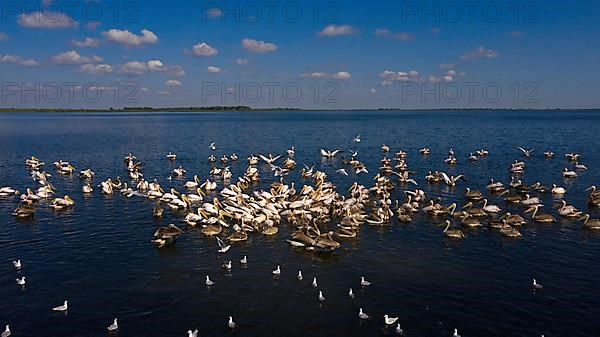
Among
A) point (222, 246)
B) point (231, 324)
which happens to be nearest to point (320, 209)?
point (222, 246)

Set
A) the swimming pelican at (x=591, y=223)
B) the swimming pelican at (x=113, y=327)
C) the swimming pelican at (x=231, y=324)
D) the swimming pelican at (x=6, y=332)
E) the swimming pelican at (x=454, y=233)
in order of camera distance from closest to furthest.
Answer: the swimming pelican at (x=6, y=332) < the swimming pelican at (x=113, y=327) < the swimming pelican at (x=231, y=324) < the swimming pelican at (x=454, y=233) < the swimming pelican at (x=591, y=223)

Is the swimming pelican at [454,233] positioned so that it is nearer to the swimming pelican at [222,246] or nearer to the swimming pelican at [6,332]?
the swimming pelican at [222,246]

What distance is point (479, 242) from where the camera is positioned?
25500 mm

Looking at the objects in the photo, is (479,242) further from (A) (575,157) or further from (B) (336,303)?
(A) (575,157)

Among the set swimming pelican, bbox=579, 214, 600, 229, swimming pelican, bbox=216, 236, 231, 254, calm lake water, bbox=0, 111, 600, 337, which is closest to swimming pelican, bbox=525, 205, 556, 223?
calm lake water, bbox=0, 111, 600, 337

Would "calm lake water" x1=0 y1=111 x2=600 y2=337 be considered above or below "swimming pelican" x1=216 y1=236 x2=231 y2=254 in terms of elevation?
below

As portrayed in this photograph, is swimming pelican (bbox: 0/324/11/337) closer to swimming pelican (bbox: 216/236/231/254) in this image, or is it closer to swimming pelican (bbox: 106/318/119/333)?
swimming pelican (bbox: 106/318/119/333)

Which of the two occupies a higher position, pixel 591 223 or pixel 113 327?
pixel 591 223

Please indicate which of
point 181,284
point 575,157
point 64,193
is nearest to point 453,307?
point 181,284

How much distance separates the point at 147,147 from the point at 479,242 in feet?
216

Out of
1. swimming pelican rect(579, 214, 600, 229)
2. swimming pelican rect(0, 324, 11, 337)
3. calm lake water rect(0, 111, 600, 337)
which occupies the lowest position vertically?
swimming pelican rect(0, 324, 11, 337)

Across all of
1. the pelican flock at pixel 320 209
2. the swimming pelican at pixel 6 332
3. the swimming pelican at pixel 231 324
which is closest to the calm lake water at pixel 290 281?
the swimming pelican at pixel 231 324

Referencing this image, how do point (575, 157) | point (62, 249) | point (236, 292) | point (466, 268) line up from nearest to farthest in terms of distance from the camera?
1. point (236, 292)
2. point (466, 268)
3. point (62, 249)
4. point (575, 157)

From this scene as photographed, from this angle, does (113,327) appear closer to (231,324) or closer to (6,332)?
(6,332)
